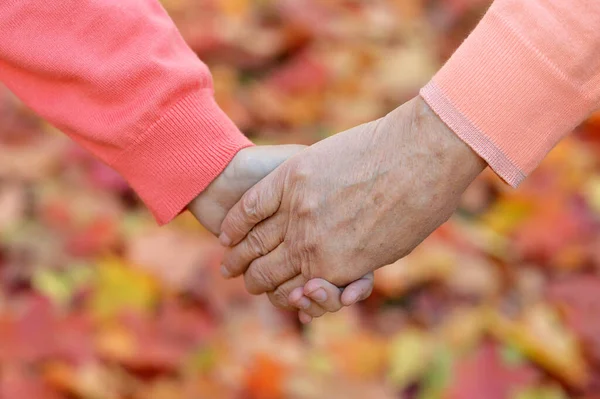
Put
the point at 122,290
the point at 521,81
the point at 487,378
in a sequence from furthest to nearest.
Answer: the point at 122,290, the point at 487,378, the point at 521,81

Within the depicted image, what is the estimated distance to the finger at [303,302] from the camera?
1.24m

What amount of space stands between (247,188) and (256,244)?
0.29 ft

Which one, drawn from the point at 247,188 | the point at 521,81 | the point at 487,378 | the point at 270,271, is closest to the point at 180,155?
the point at 247,188

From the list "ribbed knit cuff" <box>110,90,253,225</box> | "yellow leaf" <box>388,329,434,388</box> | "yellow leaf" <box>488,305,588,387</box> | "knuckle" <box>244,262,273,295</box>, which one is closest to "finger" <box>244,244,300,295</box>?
"knuckle" <box>244,262,273,295</box>

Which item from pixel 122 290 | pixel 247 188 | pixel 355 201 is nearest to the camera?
pixel 355 201

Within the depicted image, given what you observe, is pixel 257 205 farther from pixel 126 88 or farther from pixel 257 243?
pixel 126 88

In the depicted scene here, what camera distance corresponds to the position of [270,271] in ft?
4.15

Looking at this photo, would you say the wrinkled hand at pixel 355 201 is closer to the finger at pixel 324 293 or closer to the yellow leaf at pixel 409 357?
the finger at pixel 324 293

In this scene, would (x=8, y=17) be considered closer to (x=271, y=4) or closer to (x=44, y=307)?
(x=44, y=307)

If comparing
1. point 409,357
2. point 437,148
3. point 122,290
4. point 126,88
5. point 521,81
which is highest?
point 521,81

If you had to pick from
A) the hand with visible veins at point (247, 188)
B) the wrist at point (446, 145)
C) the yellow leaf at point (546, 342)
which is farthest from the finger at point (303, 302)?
the yellow leaf at point (546, 342)

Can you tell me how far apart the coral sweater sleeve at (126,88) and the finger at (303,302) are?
21 centimetres

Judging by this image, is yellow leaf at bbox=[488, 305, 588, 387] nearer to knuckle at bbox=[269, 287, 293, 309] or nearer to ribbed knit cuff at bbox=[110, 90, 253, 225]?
knuckle at bbox=[269, 287, 293, 309]

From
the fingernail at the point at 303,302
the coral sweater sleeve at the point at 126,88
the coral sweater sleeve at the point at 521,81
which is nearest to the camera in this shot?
the coral sweater sleeve at the point at 521,81
